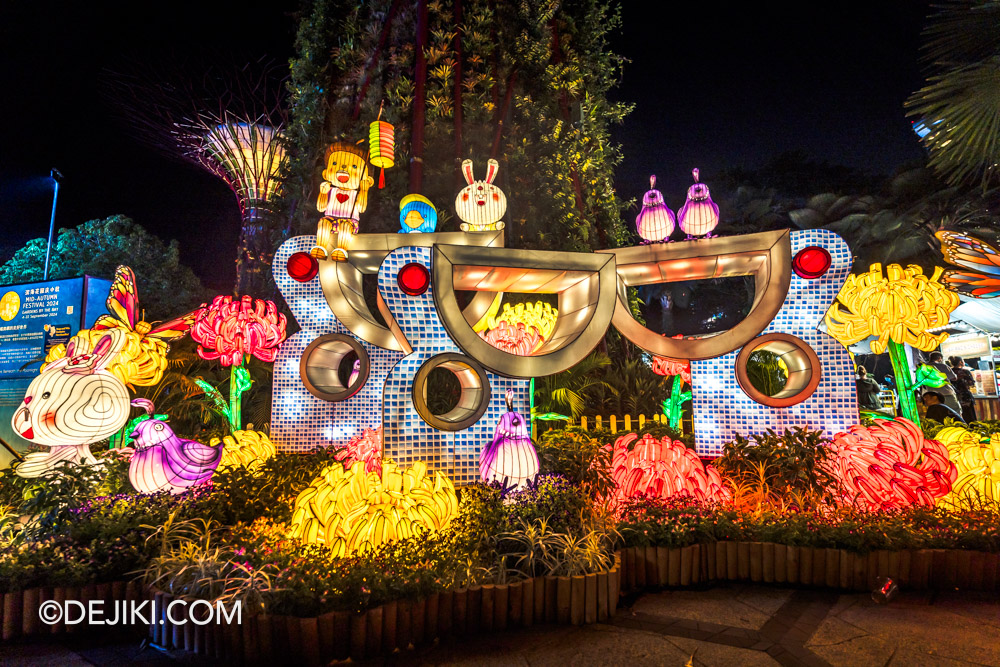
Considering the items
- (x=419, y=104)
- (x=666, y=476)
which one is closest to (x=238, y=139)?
(x=419, y=104)

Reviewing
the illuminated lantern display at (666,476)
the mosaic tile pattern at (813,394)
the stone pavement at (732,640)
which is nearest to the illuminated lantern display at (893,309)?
the mosaic tile pattern at (813,394)

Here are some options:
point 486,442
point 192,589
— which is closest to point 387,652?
point 192,589

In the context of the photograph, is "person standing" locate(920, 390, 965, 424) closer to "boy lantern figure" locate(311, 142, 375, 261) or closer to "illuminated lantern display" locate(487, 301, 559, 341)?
"illuminated lantern display" locate(487, 301, 559, 341)

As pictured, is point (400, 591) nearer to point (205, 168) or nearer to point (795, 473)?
point (795, 473)

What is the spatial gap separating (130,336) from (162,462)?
1.77 m

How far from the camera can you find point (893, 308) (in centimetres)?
680

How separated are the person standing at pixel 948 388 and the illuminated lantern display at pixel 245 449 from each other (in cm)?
1411

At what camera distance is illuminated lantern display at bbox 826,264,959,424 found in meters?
6.66

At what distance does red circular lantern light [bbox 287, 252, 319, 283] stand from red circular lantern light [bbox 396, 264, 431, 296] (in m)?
2.82

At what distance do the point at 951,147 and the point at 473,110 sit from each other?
395 inches

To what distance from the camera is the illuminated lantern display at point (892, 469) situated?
5293mm

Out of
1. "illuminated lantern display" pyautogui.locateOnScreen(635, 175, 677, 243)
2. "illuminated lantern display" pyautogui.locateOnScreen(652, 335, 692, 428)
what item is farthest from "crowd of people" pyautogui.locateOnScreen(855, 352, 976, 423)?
"illuminated lantern display" pyautogui.locateOnScreen(635, 175, 677, 243)

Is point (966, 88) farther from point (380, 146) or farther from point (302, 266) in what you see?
point (302, 266)

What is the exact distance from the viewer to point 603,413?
12.2 meters
